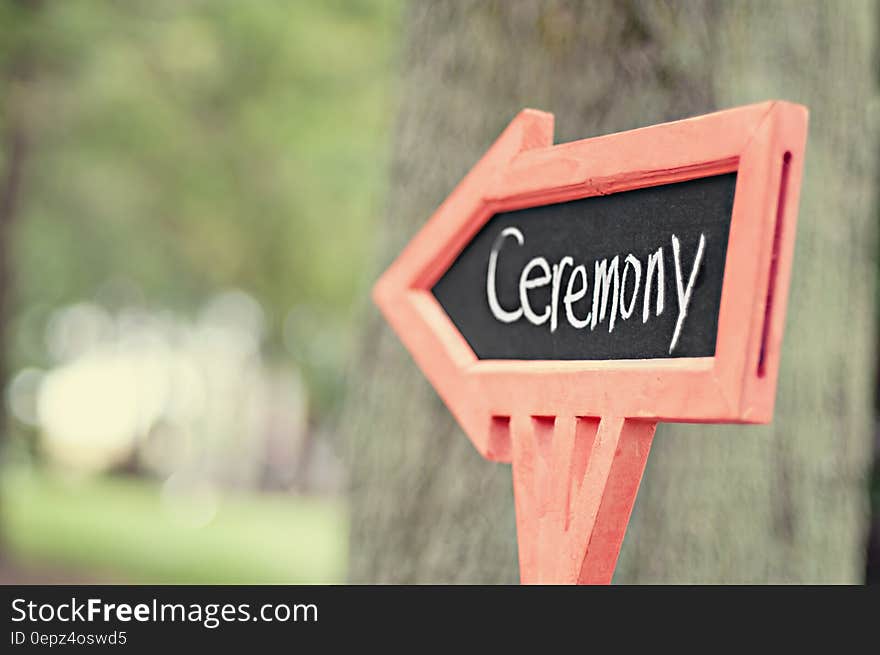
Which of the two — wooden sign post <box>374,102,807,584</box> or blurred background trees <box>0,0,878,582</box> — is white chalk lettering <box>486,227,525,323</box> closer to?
wooden sign post <box>374,102,807,584</box>

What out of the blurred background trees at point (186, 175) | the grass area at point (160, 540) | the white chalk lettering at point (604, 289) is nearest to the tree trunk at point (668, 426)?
the blurred background trees at point (186, 175)

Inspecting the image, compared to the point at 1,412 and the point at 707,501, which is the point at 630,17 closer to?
the point at 707,501

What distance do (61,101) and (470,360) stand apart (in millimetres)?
6154

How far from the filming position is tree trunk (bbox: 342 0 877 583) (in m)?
1.91

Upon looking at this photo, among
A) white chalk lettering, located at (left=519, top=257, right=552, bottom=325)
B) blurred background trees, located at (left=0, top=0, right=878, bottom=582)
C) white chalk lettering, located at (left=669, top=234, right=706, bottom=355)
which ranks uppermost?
blurred background trees, located at (left=0, top=0, right=878, bottom=582)

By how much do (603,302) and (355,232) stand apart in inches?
264

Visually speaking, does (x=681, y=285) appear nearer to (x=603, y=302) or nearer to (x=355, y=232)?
(x=603, y=302)

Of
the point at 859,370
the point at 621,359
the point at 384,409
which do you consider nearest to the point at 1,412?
the point at 384,409

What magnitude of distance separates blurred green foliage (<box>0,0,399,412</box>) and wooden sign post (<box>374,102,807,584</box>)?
392 cm

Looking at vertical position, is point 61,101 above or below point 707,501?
above

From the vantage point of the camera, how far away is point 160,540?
33.6ft

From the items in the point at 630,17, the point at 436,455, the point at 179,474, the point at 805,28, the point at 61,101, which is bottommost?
the point at 436,455

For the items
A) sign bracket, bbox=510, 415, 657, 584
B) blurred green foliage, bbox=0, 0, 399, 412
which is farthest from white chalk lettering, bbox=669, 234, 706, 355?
blurred green foliage, bbox=0, 0, 399, 412
